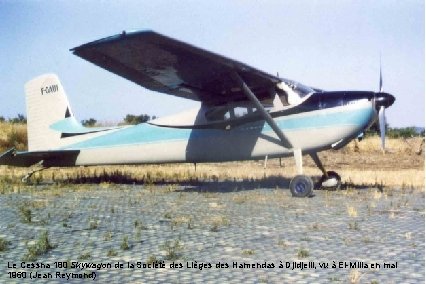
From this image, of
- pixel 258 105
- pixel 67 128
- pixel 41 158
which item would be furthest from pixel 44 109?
pixel 258 105

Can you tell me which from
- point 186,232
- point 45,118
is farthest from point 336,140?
point 45,118

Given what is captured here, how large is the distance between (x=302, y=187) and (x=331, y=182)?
1829 millimetres

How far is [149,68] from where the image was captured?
9.53 m

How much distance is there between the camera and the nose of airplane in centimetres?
877

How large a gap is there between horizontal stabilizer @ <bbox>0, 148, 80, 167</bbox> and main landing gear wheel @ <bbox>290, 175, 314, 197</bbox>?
6084 mm

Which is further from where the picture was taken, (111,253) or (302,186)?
(302,186)

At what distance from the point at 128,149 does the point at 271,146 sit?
3.86 meters

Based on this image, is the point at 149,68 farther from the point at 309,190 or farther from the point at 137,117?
the point at 137,117

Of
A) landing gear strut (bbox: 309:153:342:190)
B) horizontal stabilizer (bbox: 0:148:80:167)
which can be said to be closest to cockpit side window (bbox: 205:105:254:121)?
landing gear strut (bbox: 309:153:342:190)

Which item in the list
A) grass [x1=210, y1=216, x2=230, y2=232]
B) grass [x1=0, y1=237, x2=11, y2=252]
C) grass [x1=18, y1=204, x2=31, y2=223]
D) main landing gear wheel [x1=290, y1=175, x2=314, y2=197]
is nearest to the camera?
grass [x1=0, y1=237, x2=11, y2=252]

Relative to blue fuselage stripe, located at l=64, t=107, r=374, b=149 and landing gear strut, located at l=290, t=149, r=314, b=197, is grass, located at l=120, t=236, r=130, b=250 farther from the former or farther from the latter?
blue fuselage stripe, located at l=64, t=107, r=374, b=149

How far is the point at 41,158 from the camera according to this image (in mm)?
11914

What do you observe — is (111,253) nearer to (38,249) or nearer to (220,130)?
(38,249)

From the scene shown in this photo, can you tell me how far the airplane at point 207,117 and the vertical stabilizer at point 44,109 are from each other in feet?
0.09
